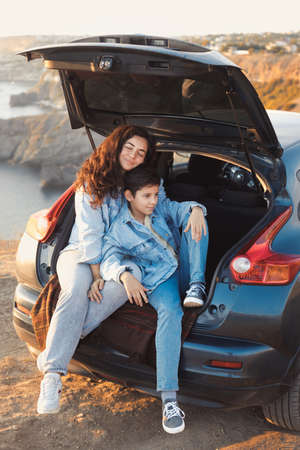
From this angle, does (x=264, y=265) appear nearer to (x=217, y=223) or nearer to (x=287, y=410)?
(x=287, y=410)

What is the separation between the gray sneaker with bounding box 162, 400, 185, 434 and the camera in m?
2.44

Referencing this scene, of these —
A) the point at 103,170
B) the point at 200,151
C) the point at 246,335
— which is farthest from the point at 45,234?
the point at 246,335

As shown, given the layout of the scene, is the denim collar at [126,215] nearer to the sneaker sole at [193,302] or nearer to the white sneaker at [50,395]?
the sneaker sole at [193,302]

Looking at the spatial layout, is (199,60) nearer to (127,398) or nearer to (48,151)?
(127,398)

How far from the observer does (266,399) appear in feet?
8.25

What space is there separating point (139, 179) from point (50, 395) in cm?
125

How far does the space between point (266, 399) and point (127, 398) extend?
36.7 inches

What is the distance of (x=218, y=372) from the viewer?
2.40 m

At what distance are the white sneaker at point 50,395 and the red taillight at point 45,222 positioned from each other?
848 millimetres

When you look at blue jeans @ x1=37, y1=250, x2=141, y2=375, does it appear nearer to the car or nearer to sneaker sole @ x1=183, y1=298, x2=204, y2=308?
the car

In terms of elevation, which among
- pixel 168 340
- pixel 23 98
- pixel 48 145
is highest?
pixel 168 340

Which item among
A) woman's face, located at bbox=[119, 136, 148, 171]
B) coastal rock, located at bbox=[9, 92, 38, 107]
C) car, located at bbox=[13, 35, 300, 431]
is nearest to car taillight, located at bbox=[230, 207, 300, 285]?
car, located at bbox=[13, 35, 300, 431]

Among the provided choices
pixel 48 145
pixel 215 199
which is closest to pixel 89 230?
pixel 215 199

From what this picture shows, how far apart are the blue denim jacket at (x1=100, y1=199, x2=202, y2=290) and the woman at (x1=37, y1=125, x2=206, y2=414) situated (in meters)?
0.06
